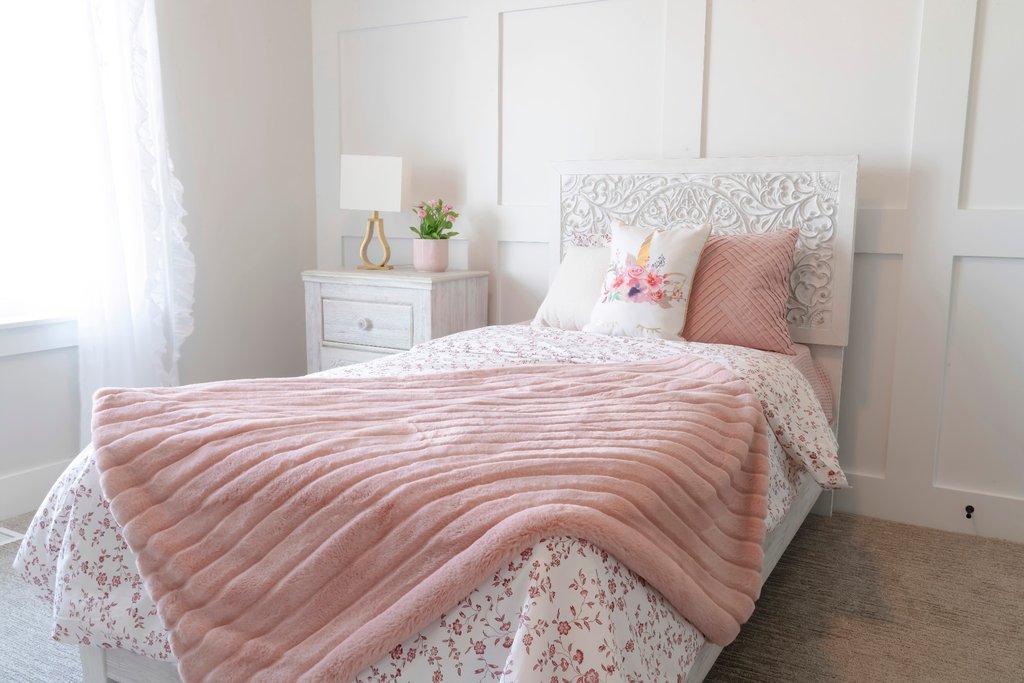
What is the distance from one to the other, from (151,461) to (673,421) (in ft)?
3.17

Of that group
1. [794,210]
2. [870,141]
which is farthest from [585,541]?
[870,141]

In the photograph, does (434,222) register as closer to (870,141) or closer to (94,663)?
(870,141)

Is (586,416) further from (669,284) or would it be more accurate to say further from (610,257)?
(610,257)

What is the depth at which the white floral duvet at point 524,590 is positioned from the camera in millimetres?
1095

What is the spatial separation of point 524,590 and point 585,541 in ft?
0.36

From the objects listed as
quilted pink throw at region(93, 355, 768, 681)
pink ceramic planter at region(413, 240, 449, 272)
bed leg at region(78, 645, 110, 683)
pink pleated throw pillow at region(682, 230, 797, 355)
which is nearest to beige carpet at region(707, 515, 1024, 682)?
quilted pink throw at region(93, 355, 768, 681)

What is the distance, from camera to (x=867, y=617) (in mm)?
2104

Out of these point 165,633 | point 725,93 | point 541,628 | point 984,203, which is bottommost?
point 165,633

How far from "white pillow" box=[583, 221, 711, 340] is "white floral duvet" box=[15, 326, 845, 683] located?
157mm

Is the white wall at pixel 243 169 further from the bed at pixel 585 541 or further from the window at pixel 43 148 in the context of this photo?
the bed at pixel 585 541

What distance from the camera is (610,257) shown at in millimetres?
2750

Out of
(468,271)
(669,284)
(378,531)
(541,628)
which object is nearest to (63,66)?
(468,271)

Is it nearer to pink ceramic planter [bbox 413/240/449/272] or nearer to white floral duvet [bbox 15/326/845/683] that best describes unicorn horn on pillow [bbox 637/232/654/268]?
white floral duvet [bbox 15/326/845/683]

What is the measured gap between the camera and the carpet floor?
1859 millimetres
